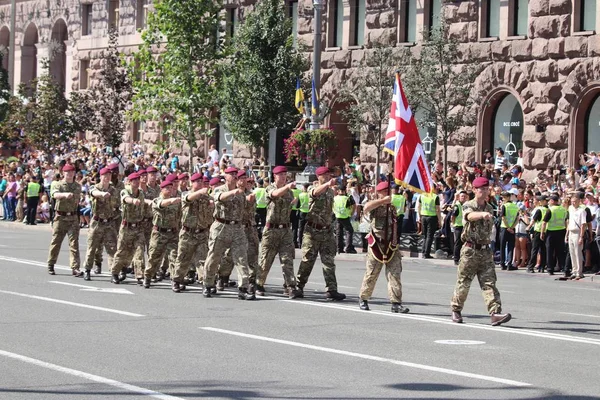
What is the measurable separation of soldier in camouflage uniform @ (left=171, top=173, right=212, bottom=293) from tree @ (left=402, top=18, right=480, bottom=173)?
13897 millimetres

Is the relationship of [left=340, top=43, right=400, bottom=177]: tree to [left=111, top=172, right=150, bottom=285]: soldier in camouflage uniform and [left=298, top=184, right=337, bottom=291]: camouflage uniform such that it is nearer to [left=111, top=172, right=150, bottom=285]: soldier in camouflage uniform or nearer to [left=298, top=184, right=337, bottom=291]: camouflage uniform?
[left=111, top=172, right=150, bottom=285]: soldier in camouflage uniform

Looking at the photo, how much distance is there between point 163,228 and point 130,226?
0.83m

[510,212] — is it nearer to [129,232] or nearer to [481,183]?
[129,232]

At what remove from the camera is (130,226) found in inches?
803

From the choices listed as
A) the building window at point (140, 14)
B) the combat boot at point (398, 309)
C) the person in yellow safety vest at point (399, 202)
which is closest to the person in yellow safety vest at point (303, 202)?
the person in yellow safety vest at point (399, 202)

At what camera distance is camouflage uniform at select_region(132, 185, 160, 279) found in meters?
20.4

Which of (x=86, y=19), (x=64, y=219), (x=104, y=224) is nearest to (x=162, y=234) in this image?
(x=104, y=224)

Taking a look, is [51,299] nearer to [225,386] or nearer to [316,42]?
[225,386]

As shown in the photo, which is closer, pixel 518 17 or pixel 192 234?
pixel 192 234

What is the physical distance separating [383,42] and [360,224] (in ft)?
31.4

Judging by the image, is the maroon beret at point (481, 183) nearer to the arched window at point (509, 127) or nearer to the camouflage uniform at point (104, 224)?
the camouflage uniform at point (104, 224)

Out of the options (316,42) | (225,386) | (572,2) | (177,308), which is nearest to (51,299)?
(177,308)

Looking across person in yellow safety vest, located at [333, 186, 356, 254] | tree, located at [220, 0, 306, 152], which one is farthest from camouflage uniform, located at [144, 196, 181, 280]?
tree, located at [220, 0, 306, 152]

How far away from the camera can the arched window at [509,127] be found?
34750 mm
